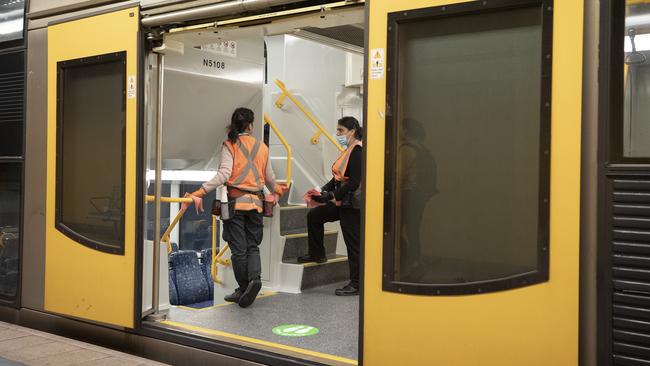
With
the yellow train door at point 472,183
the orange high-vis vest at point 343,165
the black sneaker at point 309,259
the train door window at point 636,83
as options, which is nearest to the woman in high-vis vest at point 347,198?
A: the orange high-vis vest at point 343,165

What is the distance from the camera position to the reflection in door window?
2621 mm

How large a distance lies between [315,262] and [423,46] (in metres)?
3.32

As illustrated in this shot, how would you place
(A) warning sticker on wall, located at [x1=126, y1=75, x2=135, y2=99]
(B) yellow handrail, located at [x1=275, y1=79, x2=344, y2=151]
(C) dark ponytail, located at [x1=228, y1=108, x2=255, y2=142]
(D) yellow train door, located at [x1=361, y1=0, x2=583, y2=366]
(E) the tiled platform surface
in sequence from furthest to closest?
(B) yellow handrail, located at [x1=275, y1=79, x2=344, y2=151] → (C) dark ponytail, located at [x1=228, y1=108, x2=255, y2=142] → (A) warning sticker on wall, located at [x1=126, y1=75, x2=135, y2=99] → (E) the tiled platform surface → (D) yellow train door, located at [x1=361, y1=0, x2=583, y2=366]

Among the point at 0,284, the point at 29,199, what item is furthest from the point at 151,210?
the point at 0,284

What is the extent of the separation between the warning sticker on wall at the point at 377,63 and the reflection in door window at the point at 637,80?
1.12 m

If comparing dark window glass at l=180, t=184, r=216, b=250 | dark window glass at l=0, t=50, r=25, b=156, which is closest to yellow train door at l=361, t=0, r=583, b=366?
dark window glass at l=0, t=50, r=25, b=156

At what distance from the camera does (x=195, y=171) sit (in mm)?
6410

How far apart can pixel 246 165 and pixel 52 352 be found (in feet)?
6.61

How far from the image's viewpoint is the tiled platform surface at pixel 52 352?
13.5 ft

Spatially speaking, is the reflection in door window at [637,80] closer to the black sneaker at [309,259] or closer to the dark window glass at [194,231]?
the black sneaker at [309,259]

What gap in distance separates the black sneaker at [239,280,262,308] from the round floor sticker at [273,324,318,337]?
2.10 feet

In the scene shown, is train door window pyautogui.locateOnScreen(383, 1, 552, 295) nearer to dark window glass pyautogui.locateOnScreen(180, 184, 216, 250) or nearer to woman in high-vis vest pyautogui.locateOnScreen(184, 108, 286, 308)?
woman in high-vis vest pyautogui.locateOnScreen(184, 108, 286, 308)

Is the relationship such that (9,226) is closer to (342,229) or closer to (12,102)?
Result: (12,102)

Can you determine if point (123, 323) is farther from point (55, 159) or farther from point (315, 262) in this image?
point (315, 262)
